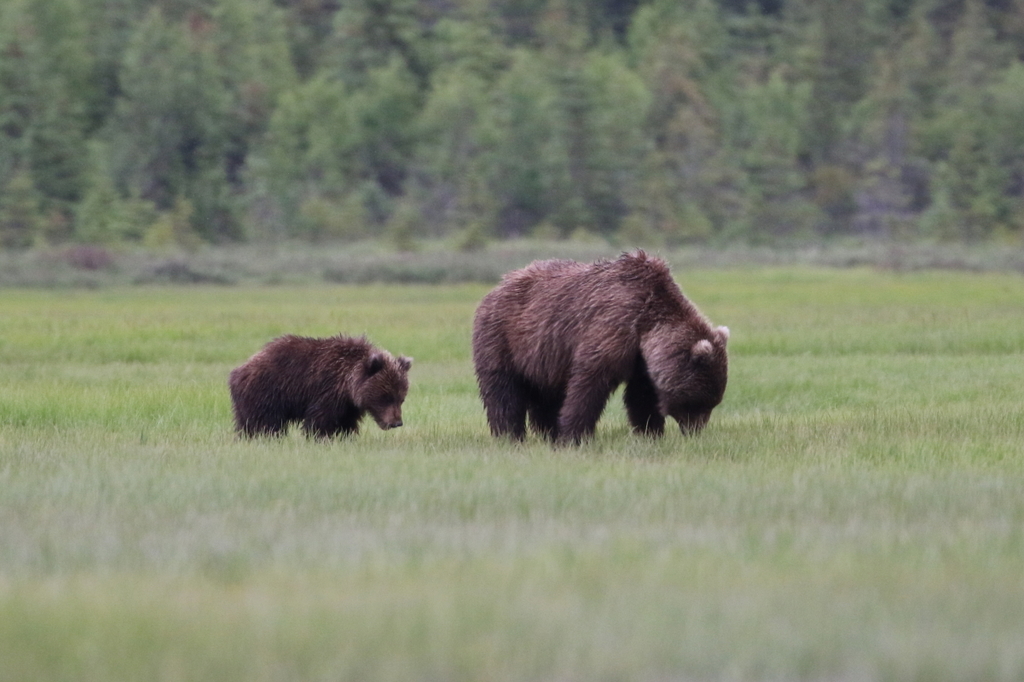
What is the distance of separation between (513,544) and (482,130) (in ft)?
194

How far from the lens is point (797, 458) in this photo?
9.84m

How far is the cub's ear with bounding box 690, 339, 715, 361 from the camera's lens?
33.8 ft

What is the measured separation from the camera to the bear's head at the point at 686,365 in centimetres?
1050

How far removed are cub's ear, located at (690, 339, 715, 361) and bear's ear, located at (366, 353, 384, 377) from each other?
2.31m

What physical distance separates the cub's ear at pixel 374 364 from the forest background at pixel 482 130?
1622 inches

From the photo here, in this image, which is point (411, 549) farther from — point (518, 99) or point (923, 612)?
point (518, 99)

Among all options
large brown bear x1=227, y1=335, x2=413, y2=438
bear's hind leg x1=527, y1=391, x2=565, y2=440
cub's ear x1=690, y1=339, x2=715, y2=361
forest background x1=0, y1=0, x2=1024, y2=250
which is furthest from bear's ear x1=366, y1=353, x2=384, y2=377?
forest background x1=0, y1=0, x2=1024, y2=250

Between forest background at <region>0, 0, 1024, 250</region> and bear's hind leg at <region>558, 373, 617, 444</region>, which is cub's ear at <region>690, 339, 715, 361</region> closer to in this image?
bear's hind leg at <region>558, 373, 617, 444</region>

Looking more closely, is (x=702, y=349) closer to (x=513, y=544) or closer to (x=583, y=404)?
(x=583, y=404)

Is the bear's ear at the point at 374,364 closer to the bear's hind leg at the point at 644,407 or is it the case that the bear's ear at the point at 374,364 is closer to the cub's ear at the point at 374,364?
the cub's ear at the point at 374,364

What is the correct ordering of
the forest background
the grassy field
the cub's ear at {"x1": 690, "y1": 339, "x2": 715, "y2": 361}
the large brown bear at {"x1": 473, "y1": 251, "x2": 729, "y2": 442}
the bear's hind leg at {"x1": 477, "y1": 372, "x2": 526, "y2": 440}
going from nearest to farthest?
the grassy field < the cub's ear at {"x1": 690, "y1": 339, "x2": 715, "y2": 361} < the large brown bear at {"x1": 473, "y1": 251, "x2": 729, "y2": 442} < the bear's hind leg at {"x1": 477, "y1": 372, "x2": 526, "y2": 440} < the forest background

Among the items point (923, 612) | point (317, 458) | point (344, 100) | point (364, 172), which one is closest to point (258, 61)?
point (344, 100)

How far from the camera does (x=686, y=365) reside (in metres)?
10.5

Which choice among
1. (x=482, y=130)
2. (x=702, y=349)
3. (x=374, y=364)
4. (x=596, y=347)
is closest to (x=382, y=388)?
(x=374, y=364)
